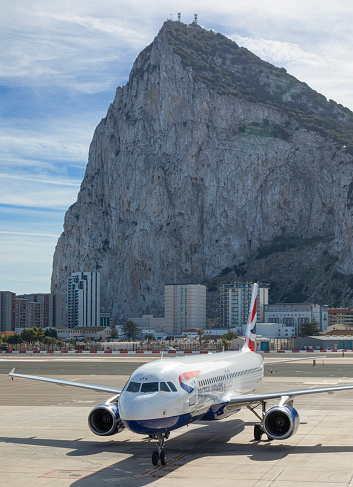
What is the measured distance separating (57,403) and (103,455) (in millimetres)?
18572

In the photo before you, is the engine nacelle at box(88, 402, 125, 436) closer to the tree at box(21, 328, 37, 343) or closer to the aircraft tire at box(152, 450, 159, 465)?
the aircraft tire at box(152, 450, 159, 465)

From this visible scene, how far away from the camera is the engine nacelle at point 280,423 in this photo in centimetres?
2664

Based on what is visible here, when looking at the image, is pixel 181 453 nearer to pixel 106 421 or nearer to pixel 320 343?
pixel 106 421

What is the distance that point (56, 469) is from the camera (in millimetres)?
24016

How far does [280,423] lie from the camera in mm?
27141

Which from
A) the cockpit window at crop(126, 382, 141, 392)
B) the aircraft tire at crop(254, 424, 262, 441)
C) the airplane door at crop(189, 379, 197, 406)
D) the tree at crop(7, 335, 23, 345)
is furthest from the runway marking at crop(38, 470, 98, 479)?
the tree at crop(7, 335, 23, 345)

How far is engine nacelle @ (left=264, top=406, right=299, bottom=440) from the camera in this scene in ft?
87.4

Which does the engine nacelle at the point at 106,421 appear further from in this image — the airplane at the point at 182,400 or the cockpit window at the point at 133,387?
the cockpit window at the point at 133,387

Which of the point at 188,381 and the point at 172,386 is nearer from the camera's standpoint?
the point at 172,386

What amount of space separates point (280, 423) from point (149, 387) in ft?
20.6

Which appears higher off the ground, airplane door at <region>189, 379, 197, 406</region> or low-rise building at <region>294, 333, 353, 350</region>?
airplane door at <region>189, 379, 197, 406</region>

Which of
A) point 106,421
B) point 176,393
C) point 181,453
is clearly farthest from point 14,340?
point 176,393

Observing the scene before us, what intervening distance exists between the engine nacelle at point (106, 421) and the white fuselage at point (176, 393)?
2.88m

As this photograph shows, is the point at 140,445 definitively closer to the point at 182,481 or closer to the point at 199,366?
the point at 199,366
